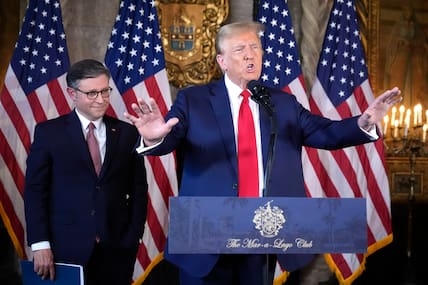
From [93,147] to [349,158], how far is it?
2.90 metres

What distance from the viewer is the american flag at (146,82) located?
4949 mm

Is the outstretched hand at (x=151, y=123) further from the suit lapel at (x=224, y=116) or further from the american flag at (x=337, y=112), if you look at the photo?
the american flag at (x=337, y=112)

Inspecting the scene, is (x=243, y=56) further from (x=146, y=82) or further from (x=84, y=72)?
(x=146, y=82)

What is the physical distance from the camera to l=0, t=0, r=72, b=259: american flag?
4.73 m

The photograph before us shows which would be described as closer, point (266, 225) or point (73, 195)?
point (266, 225)

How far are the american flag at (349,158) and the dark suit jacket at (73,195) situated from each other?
2.48m

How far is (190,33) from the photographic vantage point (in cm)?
550

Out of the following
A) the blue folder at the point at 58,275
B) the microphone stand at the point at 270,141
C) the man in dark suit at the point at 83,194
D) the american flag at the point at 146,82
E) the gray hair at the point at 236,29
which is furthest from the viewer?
the american flag at the point at 146,82

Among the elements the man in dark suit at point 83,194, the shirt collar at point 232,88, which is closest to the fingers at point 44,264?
the man in dark suit at point 83,194

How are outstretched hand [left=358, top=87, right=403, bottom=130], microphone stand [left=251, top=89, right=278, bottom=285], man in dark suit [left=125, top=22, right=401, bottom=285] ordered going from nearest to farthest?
microphone stand [left=251, top=89, right=278, bottom=285] < outstretched hand [left=358, top=87, right=403, bottom=130] < man in dark suit [left=125, top=22, right=401, bottom=285]

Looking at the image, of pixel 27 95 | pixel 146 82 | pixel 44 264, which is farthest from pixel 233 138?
→ pixel 27 95

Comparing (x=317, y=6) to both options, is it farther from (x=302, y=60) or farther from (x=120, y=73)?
(x=120, y=73)

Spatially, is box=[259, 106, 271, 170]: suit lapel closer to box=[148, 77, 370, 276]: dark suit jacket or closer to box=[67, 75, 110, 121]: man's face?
box=[148, 77, 370, 276]: dark suit jacket

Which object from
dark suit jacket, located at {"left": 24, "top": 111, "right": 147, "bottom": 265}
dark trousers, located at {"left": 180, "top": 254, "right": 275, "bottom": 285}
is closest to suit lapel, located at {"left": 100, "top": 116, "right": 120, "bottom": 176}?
dark suit jacket, located at {"left": 24, "top": 111, "right": 147, "bottom": 265}
